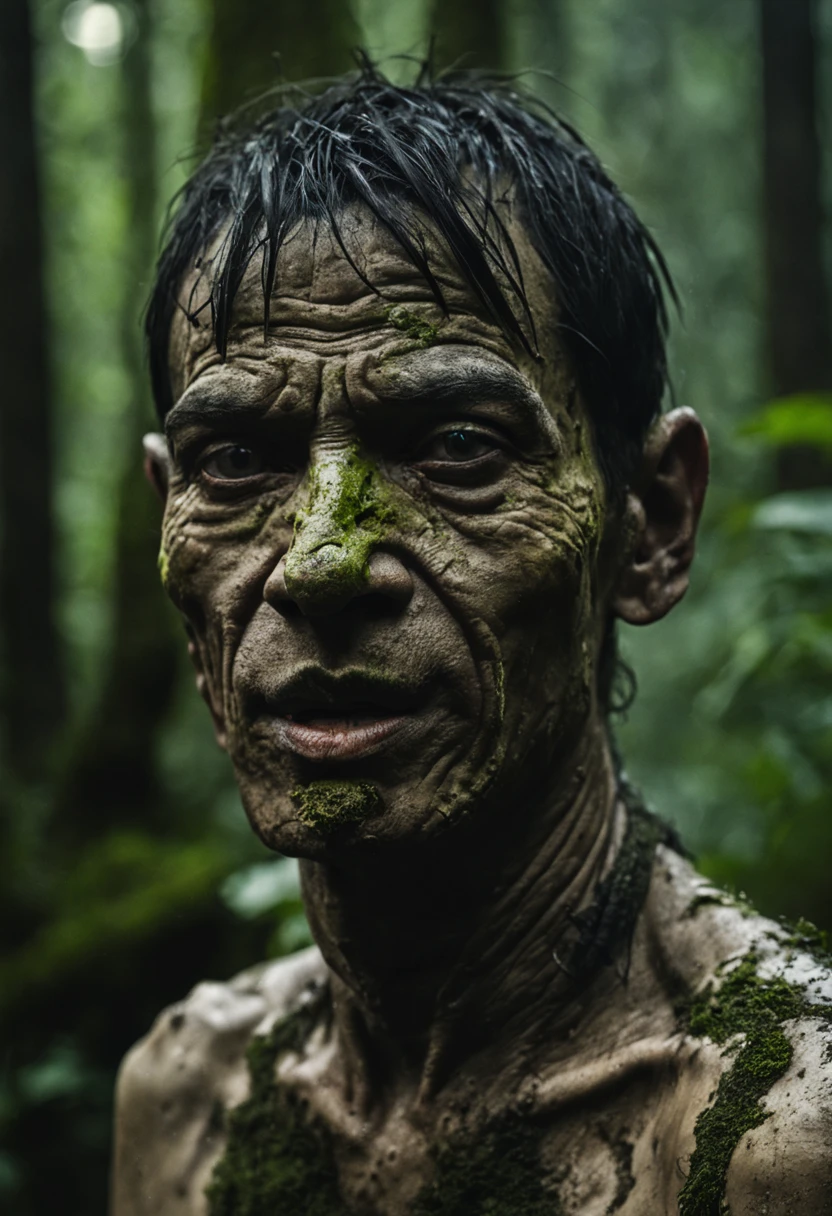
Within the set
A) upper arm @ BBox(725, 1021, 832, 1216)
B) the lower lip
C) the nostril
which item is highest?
the nostril

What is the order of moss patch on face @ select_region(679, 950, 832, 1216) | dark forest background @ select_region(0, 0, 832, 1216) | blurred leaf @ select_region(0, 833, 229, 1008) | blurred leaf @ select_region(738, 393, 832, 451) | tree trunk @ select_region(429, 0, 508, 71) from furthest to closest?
1. blurred leaf @ select_region(0, 833, 229, 1008)
2. tree trunk @ select_region(429, 0, 508, 71)
3. dark forest background @ select_region(0, 0, 832, 1216)
4. blurred leaf @ select_region(738, 393, 832, 451)
5. moss patch on face @ select_region(679, 950, 832, 1216)

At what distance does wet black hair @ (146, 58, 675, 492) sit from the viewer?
92.2 inches

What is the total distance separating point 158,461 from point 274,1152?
1550mm

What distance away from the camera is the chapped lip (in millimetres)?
2129

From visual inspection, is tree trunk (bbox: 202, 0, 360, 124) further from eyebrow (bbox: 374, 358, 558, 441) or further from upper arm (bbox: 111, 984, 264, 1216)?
upper arm (bbox: 111, 984, 264, 1216)

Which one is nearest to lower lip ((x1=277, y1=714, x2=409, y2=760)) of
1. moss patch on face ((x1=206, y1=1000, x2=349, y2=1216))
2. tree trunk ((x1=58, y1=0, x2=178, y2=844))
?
moss patch on face ((x1=206, y1=1000, x2=349, y2=1216))

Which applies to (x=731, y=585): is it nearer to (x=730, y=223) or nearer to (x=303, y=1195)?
(x=303, y=1195)

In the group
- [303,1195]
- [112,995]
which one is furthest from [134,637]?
[303,1195]

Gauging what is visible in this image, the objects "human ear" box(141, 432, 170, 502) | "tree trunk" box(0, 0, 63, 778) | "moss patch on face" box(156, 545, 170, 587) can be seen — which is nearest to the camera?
"moss patch on face" box(156, 545, 170, 587)

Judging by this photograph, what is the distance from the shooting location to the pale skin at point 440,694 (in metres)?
2.15

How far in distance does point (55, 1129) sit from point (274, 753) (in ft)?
15.6

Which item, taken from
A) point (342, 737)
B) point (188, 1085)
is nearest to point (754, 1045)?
point (342, 737)

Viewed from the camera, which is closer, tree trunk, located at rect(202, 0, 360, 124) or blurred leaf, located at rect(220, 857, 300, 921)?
blurred leaf, located at rect(220, 857, 300, 921)

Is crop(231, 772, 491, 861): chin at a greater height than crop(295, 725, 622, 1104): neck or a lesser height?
greater
